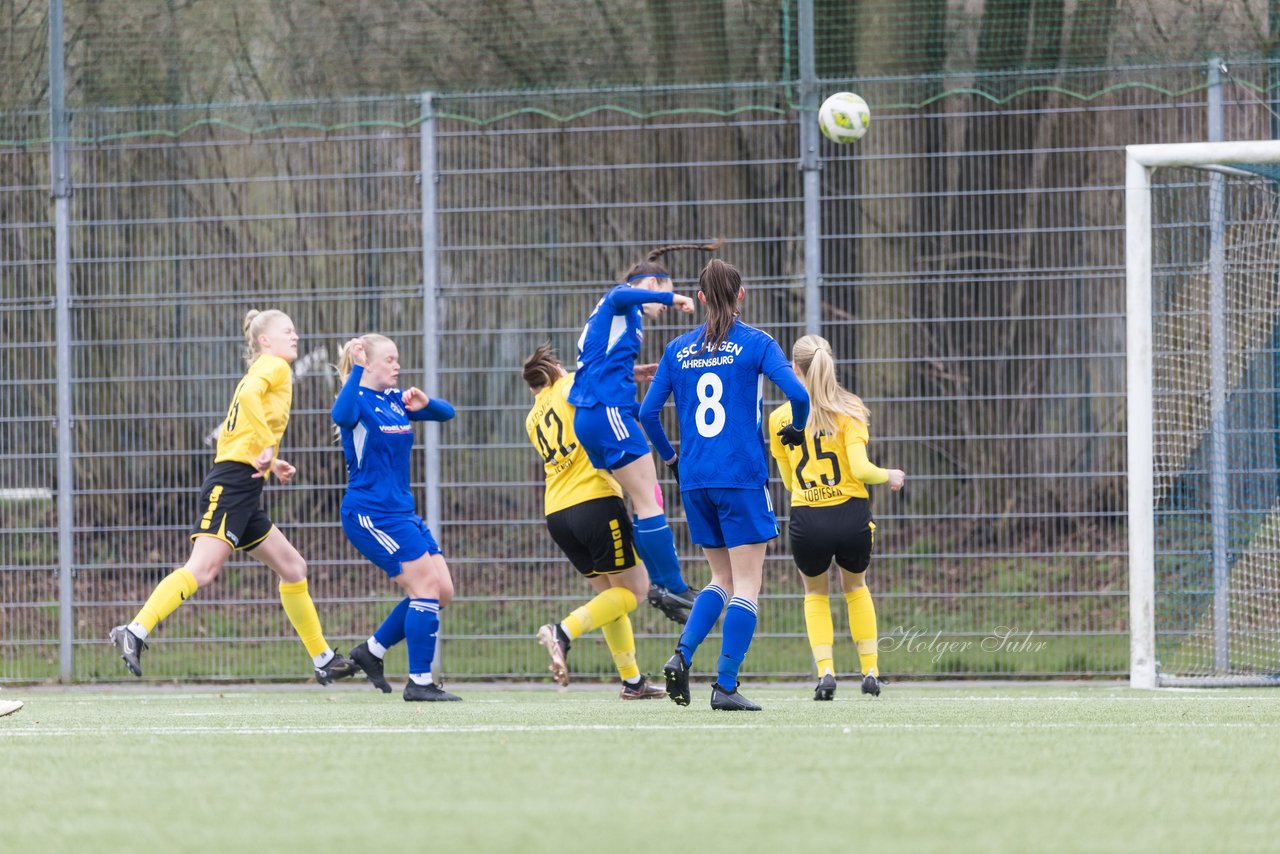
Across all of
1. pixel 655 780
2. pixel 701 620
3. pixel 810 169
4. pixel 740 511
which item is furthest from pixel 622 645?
pixel 655 780

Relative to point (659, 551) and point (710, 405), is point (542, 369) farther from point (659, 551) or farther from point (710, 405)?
point (710, 405)

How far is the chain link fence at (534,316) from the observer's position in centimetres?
958

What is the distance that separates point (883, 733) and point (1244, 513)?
13.6ft

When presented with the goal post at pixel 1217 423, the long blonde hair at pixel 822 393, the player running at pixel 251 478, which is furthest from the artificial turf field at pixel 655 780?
the goal post at pixel 1217 423

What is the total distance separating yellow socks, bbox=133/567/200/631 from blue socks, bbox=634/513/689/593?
7.35ft

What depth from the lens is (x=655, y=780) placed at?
4.10m

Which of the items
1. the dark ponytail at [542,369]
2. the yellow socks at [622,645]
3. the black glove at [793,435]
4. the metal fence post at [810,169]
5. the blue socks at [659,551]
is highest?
the metal fence post at [810,169]

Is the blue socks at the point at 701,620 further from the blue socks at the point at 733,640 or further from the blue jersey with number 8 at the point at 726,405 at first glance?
the blue jersey with number 8 at the point at 726,405

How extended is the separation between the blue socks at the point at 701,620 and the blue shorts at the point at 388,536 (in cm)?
203

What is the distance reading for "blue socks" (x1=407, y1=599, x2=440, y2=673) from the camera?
805 centimetres

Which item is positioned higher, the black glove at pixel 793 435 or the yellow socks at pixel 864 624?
the black glove at pixel 793 435

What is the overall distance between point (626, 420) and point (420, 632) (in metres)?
1.52

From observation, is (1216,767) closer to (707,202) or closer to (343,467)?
(707,202)

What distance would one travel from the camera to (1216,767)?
4383 mm
